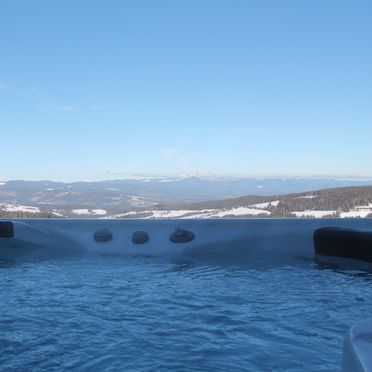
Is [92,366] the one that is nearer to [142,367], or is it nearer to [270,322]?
[142,367]

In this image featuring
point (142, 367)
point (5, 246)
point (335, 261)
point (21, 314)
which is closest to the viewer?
point (142, 367)

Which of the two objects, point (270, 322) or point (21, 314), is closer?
point (270, 322)

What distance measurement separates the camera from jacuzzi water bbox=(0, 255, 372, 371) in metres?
1.69

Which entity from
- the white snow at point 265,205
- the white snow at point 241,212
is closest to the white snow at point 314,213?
the white snow at point 241,212

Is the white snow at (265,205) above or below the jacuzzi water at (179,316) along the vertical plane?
above

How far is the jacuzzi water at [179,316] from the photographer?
66.4 inches

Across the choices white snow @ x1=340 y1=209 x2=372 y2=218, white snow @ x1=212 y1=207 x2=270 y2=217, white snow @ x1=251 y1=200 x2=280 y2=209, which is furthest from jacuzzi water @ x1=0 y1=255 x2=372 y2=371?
white snow @ x1=251 y1=200 x2=280 y2=209

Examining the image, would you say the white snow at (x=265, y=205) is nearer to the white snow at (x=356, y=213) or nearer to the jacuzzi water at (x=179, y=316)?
the white snow at (x=356, y=213)

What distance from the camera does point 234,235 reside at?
4055mm

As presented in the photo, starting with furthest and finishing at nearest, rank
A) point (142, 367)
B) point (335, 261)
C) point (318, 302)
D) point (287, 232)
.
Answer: point (287, 232), point (335, 261), point (318, 302), point (142, 367)

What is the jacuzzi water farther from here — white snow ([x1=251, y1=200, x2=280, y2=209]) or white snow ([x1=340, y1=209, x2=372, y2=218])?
white snow ([x1=251, y1=200, x2=280, y2=209])

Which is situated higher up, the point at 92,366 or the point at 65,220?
the point at 65,220

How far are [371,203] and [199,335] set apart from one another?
10.3ft

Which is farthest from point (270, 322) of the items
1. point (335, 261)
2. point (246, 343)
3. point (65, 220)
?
point (65, 220)
